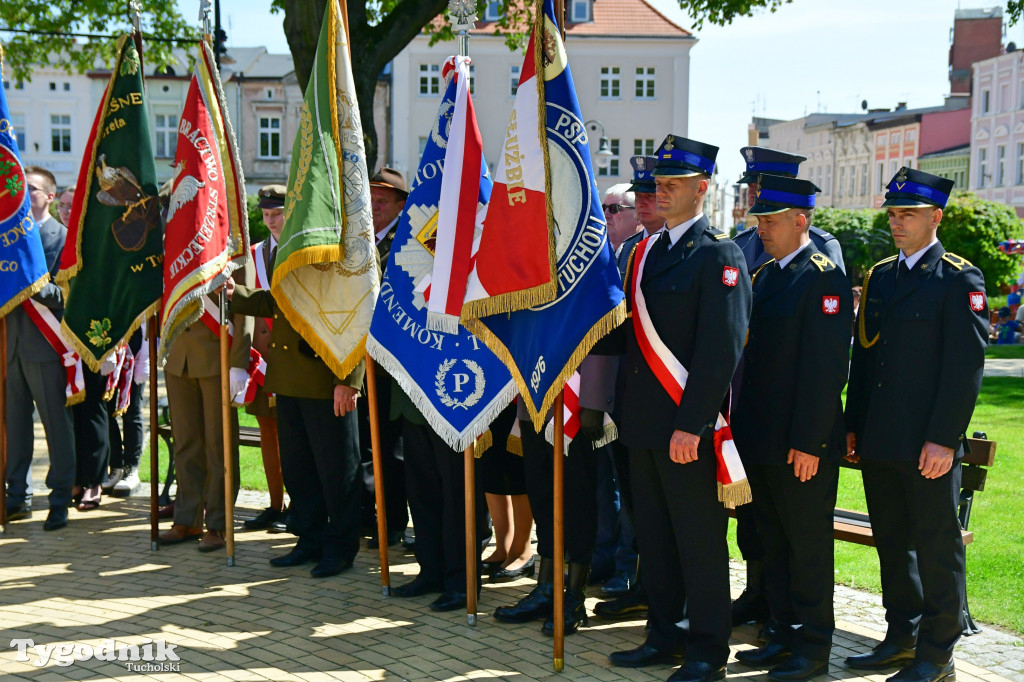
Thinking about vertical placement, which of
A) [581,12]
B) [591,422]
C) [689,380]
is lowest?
[591,422]

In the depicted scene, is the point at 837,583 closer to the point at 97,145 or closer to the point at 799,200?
the point at 799,200

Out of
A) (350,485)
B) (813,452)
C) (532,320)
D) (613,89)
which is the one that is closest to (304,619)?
(350,485)

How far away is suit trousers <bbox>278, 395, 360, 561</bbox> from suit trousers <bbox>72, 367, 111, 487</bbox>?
6.85ft

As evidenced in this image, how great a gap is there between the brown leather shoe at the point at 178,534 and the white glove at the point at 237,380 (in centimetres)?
96

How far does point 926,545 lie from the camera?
15.0 ft

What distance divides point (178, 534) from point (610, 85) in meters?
41.9

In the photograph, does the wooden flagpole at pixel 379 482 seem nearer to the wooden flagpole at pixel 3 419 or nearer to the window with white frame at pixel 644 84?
the wooden flagpole at pixel 3 419

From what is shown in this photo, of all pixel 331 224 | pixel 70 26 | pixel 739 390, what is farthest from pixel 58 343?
pixel 70 26

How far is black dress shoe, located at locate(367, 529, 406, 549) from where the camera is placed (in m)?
6.84

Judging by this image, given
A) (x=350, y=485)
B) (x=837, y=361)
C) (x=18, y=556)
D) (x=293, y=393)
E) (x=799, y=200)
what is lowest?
(x=18, y=556)

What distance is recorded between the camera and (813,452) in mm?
4535

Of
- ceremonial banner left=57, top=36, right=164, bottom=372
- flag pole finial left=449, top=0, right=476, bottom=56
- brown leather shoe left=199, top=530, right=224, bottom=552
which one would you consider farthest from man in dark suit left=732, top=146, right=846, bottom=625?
ceremonial banner left=57, top=36, right=164, bottom=372

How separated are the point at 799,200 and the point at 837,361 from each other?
756 millimetres

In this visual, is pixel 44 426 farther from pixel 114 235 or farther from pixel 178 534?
pixel 114 235
